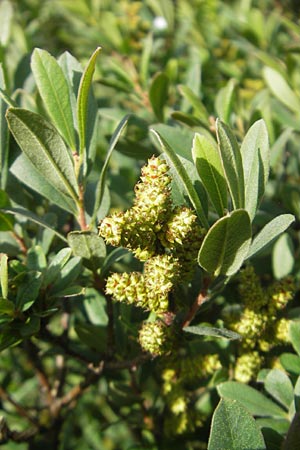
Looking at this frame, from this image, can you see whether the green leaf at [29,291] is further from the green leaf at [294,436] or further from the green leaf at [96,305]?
the green leaf at [294,436]

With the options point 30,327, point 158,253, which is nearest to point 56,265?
point 30,327

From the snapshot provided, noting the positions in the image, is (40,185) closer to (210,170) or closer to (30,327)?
(30,327)

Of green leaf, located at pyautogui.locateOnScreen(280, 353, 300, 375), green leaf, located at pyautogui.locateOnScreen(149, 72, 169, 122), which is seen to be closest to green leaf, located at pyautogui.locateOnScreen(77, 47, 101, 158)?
green leaf, located at pyautogui.locateOnScreen(149, 72, 169, 122)

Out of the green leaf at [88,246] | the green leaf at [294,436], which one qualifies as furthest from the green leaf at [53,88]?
the green leaf at [294,436]

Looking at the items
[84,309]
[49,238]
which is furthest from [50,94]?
[84,309]

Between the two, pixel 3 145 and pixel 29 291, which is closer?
pixel 29 291

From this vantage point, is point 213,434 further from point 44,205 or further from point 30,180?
point 44,205
